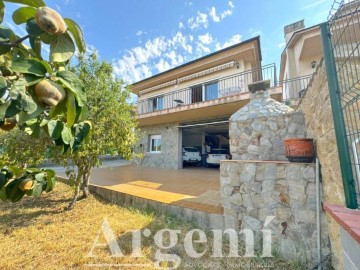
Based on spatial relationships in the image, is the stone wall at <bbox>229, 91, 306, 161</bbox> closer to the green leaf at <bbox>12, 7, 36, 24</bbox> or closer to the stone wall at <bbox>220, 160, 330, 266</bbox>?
the stone wall at <bbox>220, 160, 330, 266</bbox>

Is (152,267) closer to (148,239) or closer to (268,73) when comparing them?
(148,239)

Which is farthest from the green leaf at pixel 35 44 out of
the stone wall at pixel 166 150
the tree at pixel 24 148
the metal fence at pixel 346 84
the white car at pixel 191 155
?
the white car at pixel 191 155

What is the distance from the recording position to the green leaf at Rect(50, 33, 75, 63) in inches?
25.7

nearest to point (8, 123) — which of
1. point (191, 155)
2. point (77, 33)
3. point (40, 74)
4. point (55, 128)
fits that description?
point (55, 128)

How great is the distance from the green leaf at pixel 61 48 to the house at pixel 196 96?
324 inches

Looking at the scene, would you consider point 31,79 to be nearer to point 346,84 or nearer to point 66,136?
point 66,136

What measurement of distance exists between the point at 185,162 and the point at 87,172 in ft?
29.8

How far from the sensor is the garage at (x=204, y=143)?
474 inches

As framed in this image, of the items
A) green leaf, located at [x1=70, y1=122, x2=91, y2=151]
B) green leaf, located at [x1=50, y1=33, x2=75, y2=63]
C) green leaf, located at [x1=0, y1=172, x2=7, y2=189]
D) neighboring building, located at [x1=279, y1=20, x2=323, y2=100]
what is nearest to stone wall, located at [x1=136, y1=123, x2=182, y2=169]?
neighboring building, located at [x1=279, y1=20, x2=323, y2=100]

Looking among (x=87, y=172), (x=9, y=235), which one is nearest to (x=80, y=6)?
(x=87, y=172)

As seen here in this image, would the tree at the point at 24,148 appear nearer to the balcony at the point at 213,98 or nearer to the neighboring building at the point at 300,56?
the balcony at the point at 213,98

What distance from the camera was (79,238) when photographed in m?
3.76

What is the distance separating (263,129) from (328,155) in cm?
258

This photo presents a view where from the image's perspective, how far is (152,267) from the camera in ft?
9.54
